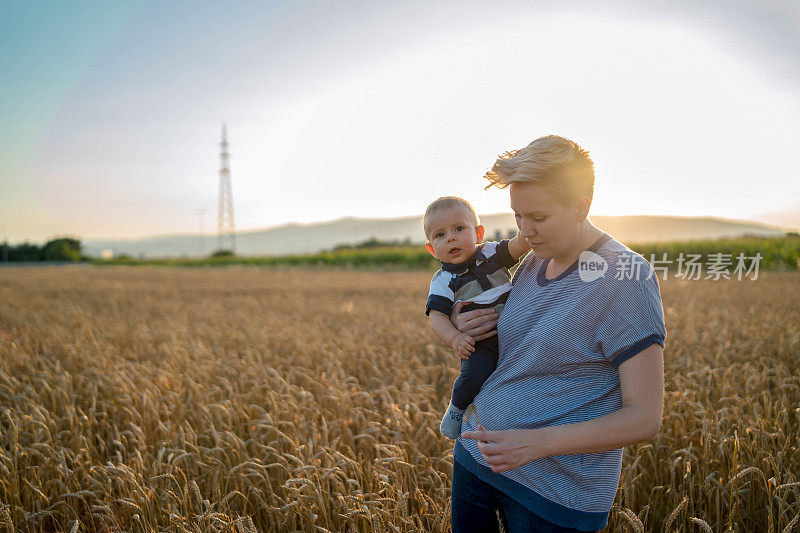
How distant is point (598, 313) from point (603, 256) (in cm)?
17

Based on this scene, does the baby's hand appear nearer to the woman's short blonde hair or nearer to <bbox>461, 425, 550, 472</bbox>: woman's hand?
<bbox>461, 425, 550, 472</bbox>: woman's hand

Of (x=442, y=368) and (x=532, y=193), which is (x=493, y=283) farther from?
(x=442, y=368)

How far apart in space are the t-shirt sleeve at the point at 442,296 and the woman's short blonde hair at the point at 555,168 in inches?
27.3

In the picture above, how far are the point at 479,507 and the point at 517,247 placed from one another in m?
0.98

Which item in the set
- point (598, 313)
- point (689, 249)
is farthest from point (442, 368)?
point (689, 249)

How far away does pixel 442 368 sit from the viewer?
4785 mm

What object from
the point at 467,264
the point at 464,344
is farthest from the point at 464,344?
the point at 467,264

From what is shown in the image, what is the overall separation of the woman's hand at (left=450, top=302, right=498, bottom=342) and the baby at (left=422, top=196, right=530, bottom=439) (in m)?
0.03

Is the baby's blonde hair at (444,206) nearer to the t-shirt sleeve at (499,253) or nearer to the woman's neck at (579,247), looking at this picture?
the t-shirt sleeve at (499,253)

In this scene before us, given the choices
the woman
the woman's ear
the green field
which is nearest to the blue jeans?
the woman

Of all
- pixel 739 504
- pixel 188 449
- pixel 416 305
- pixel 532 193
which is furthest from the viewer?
pixel 416 305

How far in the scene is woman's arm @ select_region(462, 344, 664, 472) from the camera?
127 cm

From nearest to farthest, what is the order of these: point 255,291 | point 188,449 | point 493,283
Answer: point 493,283
point 188,449
point 255,291

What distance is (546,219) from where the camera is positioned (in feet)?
4.62
